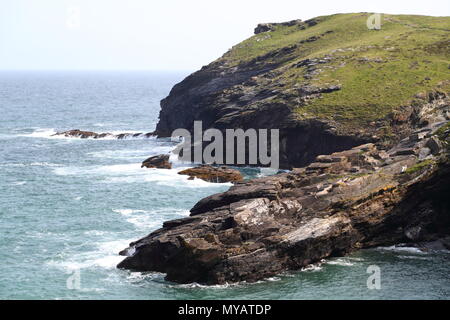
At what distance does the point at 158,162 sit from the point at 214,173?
15670 millimetres

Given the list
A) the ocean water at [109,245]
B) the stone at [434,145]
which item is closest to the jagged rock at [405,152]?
the stone at [434,145]

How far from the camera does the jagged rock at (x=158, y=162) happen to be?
393ft

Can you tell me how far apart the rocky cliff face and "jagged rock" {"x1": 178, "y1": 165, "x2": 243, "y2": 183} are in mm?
12480

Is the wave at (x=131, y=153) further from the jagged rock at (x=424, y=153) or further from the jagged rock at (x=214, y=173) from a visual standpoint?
the jagged rock at (x=424, y=153)

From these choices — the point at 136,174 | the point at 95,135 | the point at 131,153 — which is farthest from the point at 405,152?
the point at 95,135

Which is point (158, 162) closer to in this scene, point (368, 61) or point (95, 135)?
point (95, 135)

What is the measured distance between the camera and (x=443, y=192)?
76312 millimetres

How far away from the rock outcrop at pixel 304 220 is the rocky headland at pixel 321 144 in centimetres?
13

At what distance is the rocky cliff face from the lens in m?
116

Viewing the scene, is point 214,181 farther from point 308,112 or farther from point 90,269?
point 90,269

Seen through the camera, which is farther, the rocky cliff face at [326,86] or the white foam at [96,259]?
the rocky cliff face at [326,86]

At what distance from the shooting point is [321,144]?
4532 inches

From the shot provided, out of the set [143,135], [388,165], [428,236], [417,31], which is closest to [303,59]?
[417,31]

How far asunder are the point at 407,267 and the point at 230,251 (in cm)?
1826
